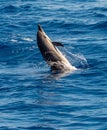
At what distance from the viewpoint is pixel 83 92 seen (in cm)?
1725

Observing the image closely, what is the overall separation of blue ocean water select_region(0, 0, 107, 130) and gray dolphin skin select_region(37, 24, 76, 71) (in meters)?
0.37

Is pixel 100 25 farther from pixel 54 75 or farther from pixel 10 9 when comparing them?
pixel 54 75

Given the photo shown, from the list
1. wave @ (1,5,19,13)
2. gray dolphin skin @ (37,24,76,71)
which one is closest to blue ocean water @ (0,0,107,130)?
wave @ (1,5,19,13)

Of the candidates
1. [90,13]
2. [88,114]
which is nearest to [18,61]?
[88,114]

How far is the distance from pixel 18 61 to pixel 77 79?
147 inches

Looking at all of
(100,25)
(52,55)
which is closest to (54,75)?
(52,55)

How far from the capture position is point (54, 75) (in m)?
19.5

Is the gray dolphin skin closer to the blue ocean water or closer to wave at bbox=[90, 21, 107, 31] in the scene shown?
the blue ocean water

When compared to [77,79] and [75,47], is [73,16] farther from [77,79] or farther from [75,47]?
[77,79]

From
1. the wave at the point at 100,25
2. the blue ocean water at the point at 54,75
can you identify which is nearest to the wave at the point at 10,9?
the blue ocean water at the point at 54,75

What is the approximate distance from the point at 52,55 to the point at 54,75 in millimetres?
1113

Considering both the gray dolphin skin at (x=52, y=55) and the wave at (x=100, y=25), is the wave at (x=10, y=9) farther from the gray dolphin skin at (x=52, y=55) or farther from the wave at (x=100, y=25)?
the gray dolphin skin at (x=52, y=55)

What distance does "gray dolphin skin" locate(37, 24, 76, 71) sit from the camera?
66.3ft

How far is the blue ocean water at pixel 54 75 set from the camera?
14961mm
